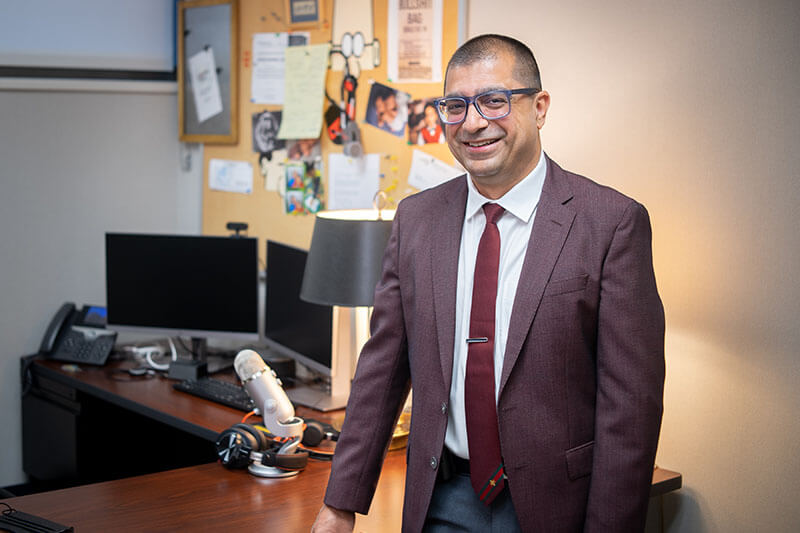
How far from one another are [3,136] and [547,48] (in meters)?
2.13

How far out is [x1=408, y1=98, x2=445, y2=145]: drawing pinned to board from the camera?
97.7 inches

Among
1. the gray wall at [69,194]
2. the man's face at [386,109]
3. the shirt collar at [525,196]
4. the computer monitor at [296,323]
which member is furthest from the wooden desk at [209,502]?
the gray wall at [69,194]

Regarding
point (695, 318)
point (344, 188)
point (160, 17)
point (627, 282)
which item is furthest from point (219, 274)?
point (627, 282)

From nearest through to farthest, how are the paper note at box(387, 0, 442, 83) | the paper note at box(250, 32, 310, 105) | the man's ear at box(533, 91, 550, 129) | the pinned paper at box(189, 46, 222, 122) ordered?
1. the man's ear at box(533, 91, 550, 129)
2. the paper note at box(387, 0, 442, 83)
3. the paper note at box(250, 32, 310, 105)
4. the pinned paper at box(189, 46, 222, 122)

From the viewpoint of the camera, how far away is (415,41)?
8.26 feet

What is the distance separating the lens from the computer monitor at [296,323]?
248 cm

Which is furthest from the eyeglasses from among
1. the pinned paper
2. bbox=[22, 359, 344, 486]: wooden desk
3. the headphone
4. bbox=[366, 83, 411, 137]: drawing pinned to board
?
the pinned paper

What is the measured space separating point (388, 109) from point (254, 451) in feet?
3.88

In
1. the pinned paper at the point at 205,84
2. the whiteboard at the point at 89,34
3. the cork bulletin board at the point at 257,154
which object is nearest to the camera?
the cork bulletin board at the point at 257,154

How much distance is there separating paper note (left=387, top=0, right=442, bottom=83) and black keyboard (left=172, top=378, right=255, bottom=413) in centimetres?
109

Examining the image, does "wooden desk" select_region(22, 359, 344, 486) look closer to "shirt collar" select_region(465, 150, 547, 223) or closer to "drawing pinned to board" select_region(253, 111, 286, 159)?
"drawing pinned to board" select_region(253, 111, 286, 159)

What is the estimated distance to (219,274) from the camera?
2861mm

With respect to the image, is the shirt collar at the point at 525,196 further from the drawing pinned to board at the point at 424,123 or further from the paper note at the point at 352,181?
the paper note at the point at 352,181

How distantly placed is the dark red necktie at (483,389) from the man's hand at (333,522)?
9.9 inches
